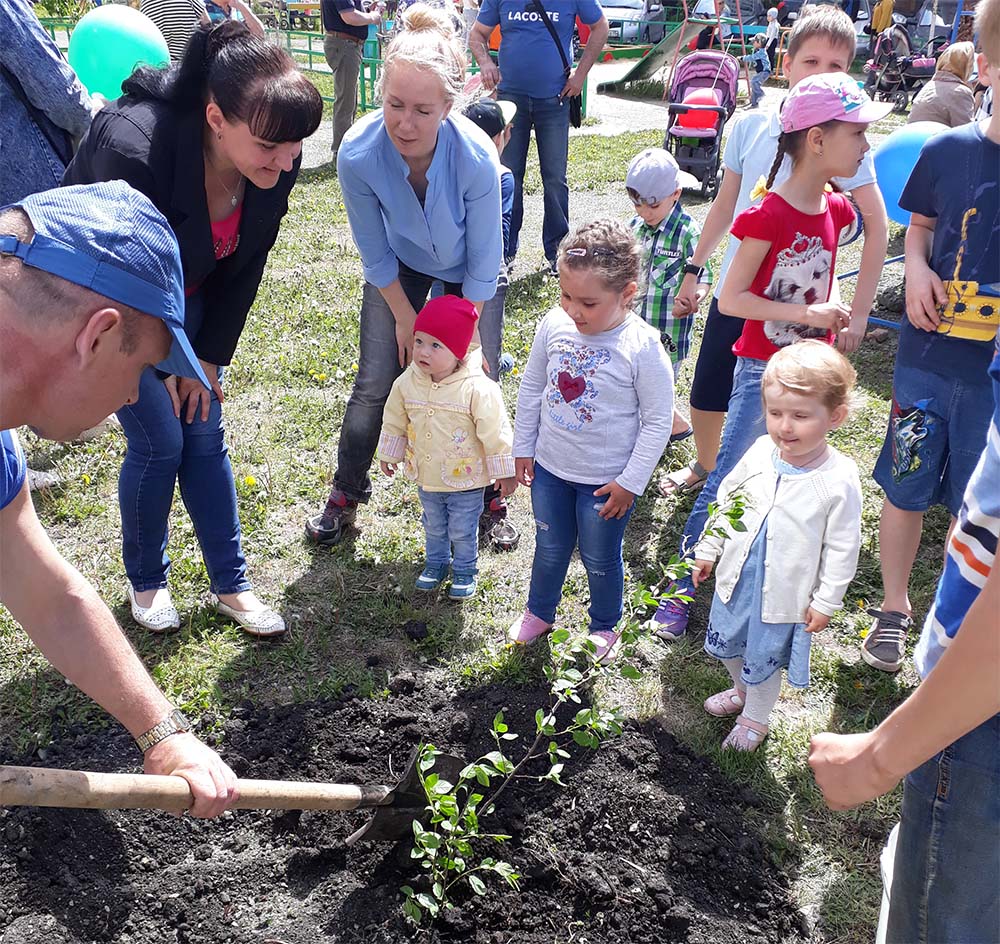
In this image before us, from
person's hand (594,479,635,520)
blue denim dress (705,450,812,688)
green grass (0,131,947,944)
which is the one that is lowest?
green grass (0,131,947,944)

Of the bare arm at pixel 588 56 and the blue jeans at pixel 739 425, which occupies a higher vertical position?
the bare arm at pixel 588 56

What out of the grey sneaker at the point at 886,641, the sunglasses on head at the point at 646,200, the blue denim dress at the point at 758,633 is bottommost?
the grey sneaker at the point at 886,641

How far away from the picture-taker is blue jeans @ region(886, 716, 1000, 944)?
4.86 feet

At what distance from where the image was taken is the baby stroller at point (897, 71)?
15008 mm

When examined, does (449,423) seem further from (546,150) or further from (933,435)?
(546,150)

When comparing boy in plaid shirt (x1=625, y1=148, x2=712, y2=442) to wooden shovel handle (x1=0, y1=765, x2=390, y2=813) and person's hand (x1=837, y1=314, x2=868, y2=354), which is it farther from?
wooden shovel handle (x1=0, y1=765, x2=390, y2=813)

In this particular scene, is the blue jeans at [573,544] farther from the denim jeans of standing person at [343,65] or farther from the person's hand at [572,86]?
the denim jeans of standing person at [343,65]

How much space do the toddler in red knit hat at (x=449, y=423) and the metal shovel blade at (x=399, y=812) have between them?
1216 millimetres

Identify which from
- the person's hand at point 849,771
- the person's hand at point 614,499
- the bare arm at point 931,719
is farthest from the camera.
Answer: the person's hand at point 614,499

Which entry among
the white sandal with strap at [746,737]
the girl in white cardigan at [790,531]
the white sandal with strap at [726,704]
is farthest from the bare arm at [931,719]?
the white sandal with strap at [726,704]

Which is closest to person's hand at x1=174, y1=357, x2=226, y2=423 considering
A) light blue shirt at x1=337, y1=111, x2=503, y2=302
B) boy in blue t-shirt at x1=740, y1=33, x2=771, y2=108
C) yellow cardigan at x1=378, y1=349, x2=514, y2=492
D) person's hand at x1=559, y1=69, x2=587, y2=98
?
yellow cardigan at x1=378, y1=349, x2=514, y2=492

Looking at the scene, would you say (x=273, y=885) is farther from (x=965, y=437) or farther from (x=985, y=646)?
(x=965, y=437)

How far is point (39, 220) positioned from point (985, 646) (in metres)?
1.63

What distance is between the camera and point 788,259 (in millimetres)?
3111
